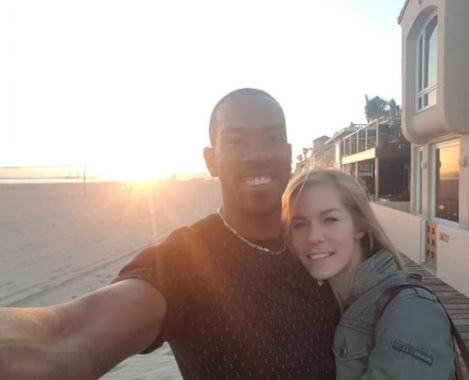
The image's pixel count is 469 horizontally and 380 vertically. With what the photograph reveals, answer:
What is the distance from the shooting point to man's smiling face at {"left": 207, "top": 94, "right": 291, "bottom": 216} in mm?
1969

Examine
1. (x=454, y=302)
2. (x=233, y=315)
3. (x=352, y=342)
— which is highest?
(x=233, y=315)

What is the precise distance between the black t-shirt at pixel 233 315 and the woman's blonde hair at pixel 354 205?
0.40m

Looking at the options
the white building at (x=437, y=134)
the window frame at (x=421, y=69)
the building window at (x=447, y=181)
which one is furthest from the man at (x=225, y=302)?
the window frame at (x=421, y=69)

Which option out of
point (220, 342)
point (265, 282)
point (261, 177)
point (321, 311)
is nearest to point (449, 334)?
point (321, 311)

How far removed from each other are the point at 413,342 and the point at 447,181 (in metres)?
11.1

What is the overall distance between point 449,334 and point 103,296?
109 centimetres

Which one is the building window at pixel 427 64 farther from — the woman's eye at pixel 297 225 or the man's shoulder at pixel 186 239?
the man's shoulder at pixel 186 239

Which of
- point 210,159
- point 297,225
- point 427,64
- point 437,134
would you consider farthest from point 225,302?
point 427,64

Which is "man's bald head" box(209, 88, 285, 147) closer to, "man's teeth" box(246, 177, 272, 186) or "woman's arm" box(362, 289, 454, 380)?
"man's teeth" box(246, 177, 272, 186)

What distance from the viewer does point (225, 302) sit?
165 cm

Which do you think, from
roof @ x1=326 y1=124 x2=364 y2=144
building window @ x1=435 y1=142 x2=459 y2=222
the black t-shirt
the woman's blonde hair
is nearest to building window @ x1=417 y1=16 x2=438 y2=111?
building window @ x1=435 y1=142 x2=459 y2=222

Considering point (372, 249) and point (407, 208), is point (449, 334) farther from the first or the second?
point (407, 208)

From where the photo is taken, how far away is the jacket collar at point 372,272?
1883 millimetres

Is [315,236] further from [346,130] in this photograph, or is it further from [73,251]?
[346,130]
